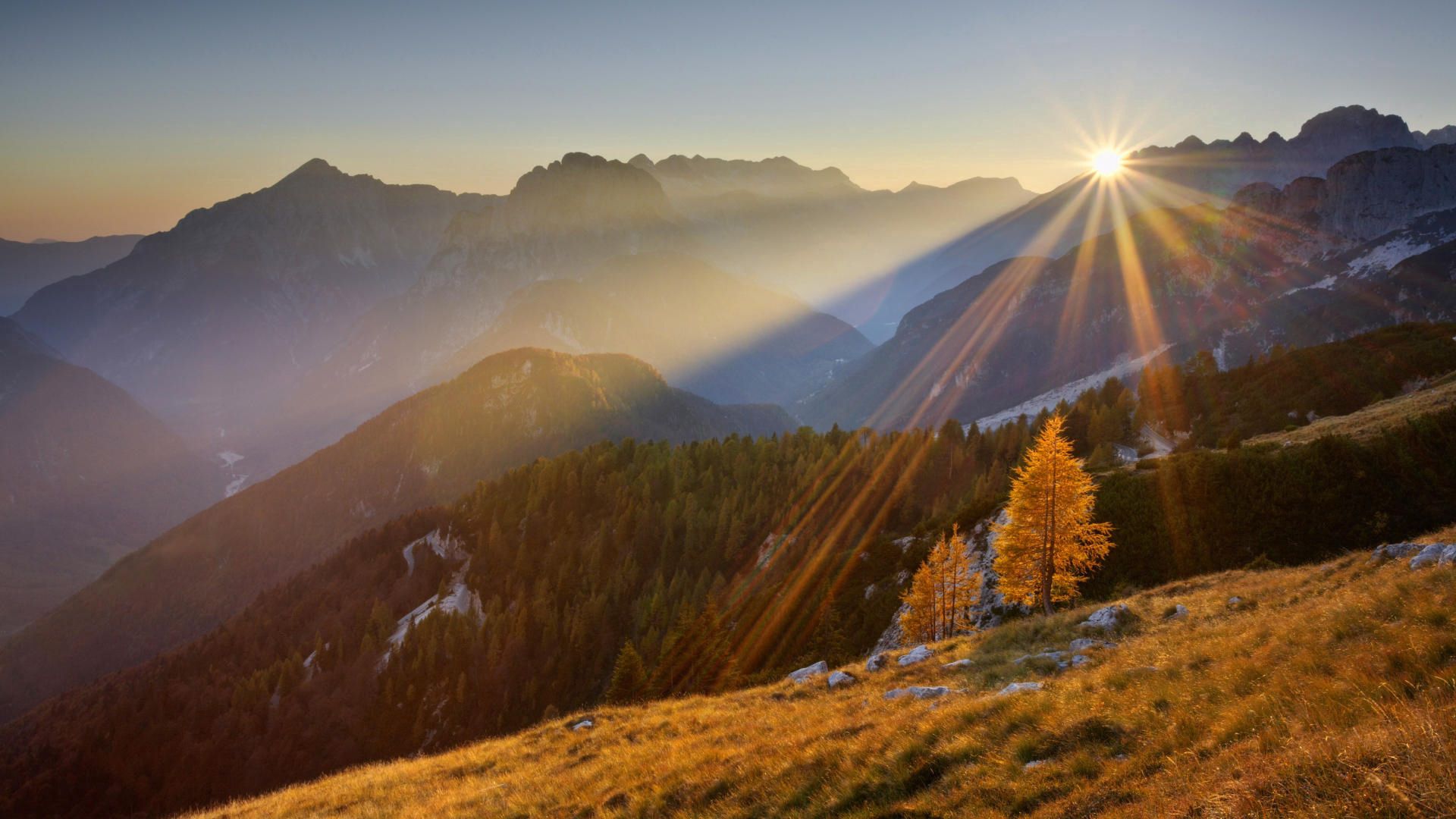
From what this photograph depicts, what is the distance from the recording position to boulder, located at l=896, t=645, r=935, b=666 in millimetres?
27859

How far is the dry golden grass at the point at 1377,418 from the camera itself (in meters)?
46.2

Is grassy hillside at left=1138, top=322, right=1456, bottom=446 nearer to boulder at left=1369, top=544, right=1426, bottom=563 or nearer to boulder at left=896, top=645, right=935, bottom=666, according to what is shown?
boulder at left=1369, top=544, right=1426, bottom=563

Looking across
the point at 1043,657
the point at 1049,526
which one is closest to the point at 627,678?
the point at 1049,526

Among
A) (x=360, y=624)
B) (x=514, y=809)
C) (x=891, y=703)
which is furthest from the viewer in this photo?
(x=360, y=624)

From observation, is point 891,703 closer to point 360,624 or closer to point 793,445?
point 793,445

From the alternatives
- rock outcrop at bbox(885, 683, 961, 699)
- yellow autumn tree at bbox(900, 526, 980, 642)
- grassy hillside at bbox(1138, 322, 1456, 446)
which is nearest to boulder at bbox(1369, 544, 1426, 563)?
rock outcrop at bbox(885, 683, 961, 699)

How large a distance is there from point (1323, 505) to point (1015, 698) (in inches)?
1764

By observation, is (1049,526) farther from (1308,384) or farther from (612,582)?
(612,582)

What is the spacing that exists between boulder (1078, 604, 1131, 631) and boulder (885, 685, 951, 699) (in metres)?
9.48

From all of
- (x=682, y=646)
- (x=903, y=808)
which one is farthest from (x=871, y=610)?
(x=903, y=808)

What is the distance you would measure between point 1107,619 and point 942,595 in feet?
83.9

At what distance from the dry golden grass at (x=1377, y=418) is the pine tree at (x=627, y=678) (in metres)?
57.9

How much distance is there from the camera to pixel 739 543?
438 feet

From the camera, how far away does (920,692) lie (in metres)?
20.5
